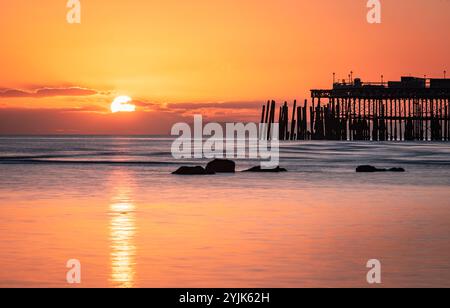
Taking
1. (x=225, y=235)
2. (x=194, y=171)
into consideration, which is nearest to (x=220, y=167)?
(x=194, y=171)

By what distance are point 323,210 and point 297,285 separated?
12918 millimetres

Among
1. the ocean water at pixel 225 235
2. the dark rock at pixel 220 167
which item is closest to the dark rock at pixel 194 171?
the dark rock at pixel 220 167

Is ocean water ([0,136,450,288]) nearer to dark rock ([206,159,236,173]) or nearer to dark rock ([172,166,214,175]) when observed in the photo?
dark rock ([172,166,214,175])

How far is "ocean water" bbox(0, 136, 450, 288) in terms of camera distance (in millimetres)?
15023

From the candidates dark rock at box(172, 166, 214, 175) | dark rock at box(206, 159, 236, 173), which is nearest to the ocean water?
dark rock at box(172, 166, 214, 175)

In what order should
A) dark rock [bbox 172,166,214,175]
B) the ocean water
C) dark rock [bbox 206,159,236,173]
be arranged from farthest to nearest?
dark rock [bbox 206,159,236,173] → dark rock [bbox 172,166,214,175] → the ocean water

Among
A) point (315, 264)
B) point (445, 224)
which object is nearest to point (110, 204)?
point (445, 224)

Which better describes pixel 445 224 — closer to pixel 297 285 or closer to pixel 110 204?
pixel 297 285

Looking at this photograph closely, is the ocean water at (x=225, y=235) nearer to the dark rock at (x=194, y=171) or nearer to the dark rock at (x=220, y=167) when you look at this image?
the dark rock at (x=194, y=171)

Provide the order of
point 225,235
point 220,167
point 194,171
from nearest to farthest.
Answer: point 225,235 < point 194,171 < point 220,167

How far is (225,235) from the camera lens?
20.4 m

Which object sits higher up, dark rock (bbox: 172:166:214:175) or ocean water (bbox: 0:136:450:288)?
ocean water (bbox: 0:136:450:288)

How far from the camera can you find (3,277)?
14.7 meters

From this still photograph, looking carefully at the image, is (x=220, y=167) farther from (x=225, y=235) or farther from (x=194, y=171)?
(x=225, y=235)
